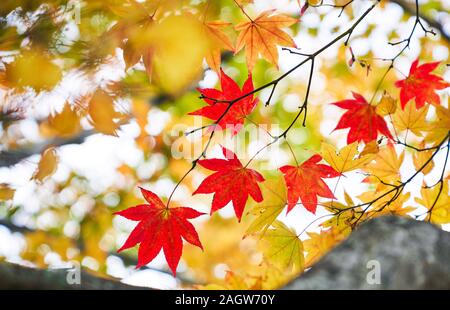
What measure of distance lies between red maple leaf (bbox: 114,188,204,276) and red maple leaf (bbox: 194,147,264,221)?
85 millimetres

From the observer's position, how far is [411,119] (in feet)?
4.35

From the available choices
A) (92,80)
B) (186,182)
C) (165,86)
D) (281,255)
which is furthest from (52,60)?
(186,182)

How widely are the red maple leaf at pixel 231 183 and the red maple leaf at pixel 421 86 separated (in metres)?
0.67

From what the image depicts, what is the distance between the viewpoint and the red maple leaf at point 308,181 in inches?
Answer: 45.0

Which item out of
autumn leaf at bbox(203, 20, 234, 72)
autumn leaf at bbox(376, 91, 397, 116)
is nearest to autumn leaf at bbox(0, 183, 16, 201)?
autumn leaf at bbox(203, 20, 234, 72)

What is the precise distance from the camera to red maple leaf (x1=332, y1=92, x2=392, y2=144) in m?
1.33

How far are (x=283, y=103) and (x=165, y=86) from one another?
182cm

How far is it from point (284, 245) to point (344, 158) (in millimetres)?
289

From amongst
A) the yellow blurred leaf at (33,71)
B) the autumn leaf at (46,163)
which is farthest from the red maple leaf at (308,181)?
the autumn leaf at (46,163)

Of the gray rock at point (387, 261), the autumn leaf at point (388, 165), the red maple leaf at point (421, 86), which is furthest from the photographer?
the red maple leaf at point (421, 86)

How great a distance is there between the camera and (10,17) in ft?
5.52

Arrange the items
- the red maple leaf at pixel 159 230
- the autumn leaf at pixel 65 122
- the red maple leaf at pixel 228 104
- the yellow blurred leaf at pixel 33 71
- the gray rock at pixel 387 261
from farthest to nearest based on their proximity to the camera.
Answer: the autumn leaf at pixel 65 122, the yellow blurred leaf at pixel 33 71, the red maple leaf at pixel 228 104, the red maple leaf at pixel 159 230, the gray rock at pixel 387 261

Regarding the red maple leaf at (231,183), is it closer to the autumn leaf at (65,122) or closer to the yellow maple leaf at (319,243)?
the yellow maple leaf at (319,243)

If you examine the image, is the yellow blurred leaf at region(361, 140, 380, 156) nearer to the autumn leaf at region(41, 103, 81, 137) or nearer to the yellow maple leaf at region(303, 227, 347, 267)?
the yellow maple leaf at region(303, 227, 347, 267)
